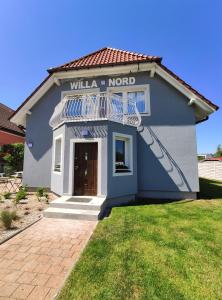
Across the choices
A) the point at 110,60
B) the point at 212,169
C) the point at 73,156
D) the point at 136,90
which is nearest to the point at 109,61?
the point at 110,60

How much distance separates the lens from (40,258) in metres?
3.82

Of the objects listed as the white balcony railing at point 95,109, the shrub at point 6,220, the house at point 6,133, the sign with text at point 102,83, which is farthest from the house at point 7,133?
the shrub at point 6,220

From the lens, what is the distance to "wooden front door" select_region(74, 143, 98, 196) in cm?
834

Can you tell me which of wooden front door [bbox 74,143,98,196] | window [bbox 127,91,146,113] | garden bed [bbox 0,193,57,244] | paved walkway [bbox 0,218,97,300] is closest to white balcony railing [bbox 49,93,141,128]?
window [bbox 127,91,146,113]

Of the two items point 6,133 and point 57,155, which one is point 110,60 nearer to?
point 57,155

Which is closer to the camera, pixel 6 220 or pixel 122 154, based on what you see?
pixel 6 220

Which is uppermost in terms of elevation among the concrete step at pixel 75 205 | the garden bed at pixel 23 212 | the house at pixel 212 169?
the house at pixel 212 169

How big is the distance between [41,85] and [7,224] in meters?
8.00

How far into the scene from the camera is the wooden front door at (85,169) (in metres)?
8.34

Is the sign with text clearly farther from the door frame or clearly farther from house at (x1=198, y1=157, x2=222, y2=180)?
house at (x1=198, y1=157, x2=222, y2=180)

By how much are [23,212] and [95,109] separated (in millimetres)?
5600

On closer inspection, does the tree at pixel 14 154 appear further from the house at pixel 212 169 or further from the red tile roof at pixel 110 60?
the house at pixel 212 169

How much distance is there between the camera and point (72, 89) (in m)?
10.8

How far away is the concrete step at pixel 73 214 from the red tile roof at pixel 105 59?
24.1 ft
